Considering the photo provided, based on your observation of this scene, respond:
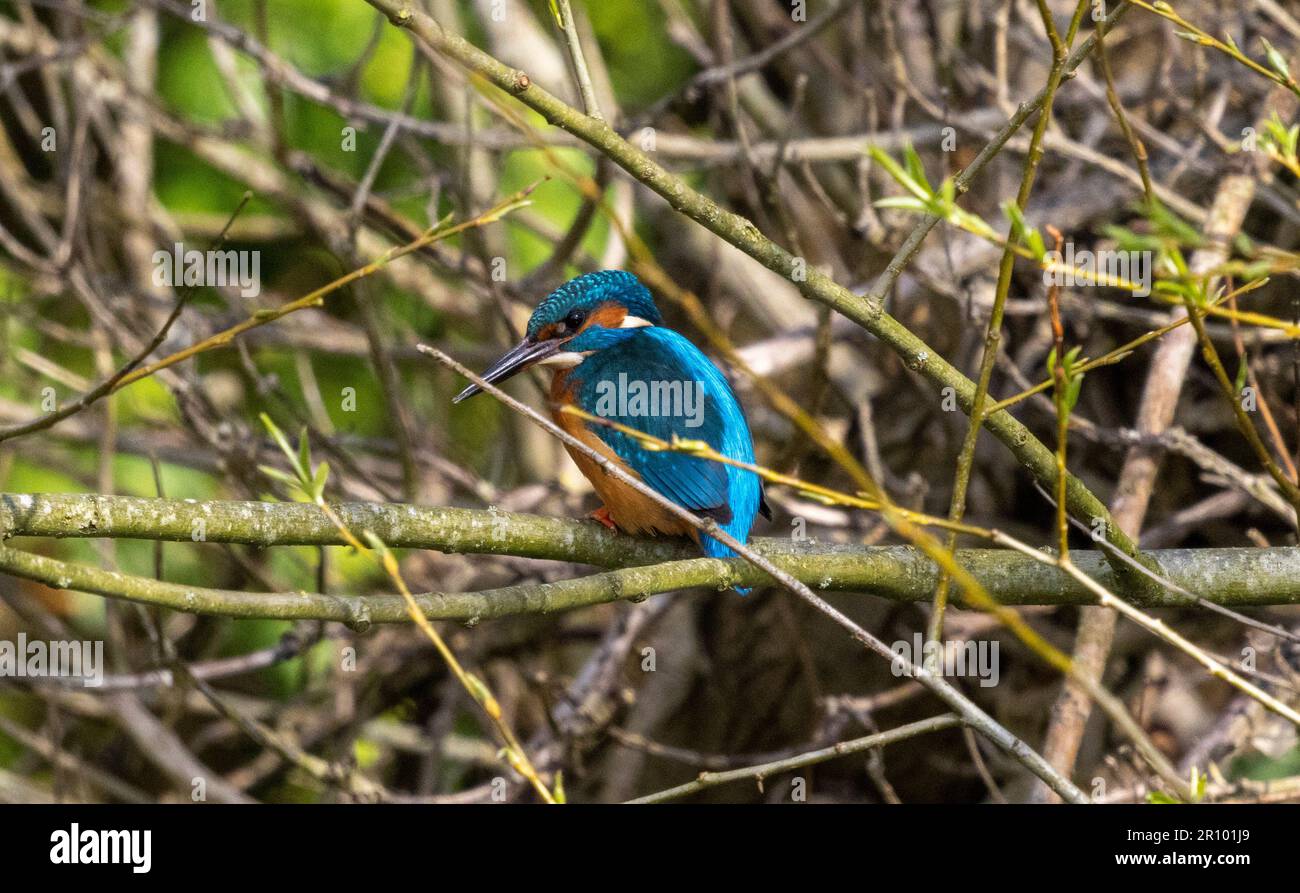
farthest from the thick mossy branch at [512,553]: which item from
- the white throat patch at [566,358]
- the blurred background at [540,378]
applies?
the blurred background at [540,378]

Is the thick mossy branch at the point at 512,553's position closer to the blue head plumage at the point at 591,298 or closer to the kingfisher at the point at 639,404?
the kingfisher at the point at 639,404

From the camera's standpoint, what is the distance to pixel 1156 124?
391 centimetres

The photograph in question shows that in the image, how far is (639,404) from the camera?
8.98ft

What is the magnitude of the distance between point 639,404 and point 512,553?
72 cm

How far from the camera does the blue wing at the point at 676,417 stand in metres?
2.68

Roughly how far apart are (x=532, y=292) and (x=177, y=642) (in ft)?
5.61

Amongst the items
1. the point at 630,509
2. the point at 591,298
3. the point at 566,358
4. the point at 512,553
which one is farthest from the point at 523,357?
the point at 512,553

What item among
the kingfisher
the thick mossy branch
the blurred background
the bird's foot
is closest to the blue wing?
the kingfisher

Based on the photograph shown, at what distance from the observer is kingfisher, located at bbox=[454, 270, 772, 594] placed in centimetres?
265

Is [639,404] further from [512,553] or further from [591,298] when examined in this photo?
[512,553]

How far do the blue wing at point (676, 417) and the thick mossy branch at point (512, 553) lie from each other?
215 millimetres

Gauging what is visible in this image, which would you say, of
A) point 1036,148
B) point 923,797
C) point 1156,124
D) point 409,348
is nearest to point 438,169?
point 409,348

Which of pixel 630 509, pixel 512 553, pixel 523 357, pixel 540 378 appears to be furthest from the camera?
pixel 540 378

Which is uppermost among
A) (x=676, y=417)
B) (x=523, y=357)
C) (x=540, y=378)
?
(x=540, y=378)
